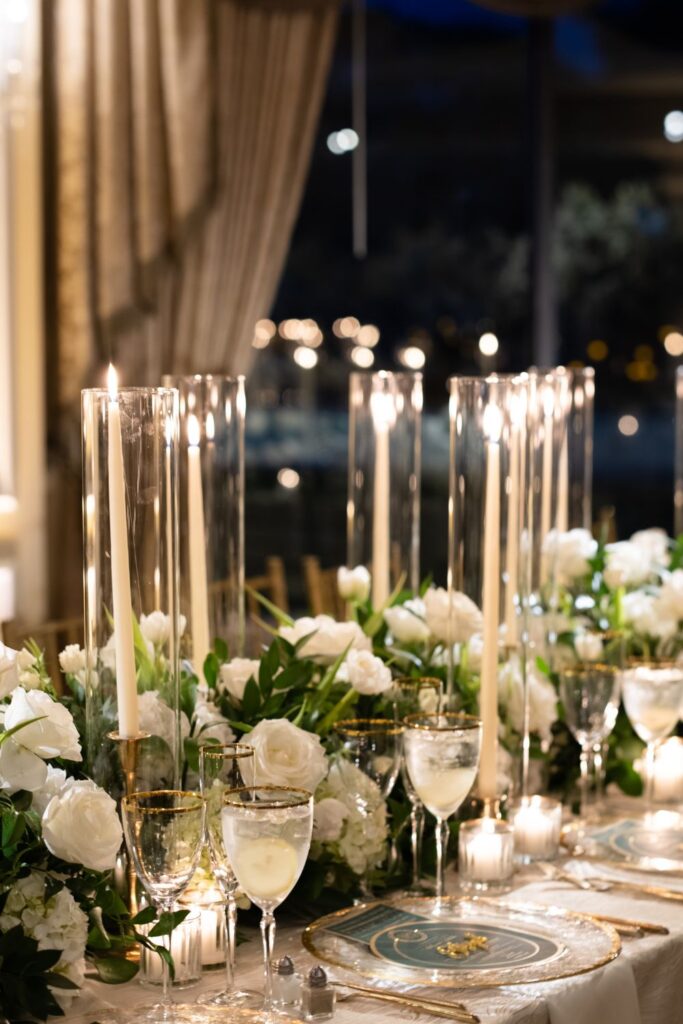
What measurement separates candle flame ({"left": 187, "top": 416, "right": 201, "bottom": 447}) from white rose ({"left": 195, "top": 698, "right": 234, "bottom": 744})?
41 cm

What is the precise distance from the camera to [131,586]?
1650 millimetres

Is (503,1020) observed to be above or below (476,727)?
below

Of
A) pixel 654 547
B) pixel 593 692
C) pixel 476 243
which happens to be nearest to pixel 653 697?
pixel 593 692

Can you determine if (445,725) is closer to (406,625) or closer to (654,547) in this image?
(406,625)

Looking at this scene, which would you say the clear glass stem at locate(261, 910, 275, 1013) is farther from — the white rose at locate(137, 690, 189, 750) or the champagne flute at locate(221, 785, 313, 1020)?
the white rose at locate(137, 690, 189, 750)

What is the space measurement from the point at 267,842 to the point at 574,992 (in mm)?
363

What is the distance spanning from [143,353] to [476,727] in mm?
3096

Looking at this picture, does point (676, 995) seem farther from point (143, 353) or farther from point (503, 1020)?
point (143, 353)

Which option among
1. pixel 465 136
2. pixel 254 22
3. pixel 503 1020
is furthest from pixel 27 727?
pixel 465 136

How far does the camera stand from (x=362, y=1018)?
4.64 ft

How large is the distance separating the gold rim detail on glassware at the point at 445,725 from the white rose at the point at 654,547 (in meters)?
0.98

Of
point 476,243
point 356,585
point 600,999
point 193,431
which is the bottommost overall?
point 600,999

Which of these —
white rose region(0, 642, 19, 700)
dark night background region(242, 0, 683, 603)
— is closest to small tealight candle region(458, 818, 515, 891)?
white rose region(0, 642, 19, 700)

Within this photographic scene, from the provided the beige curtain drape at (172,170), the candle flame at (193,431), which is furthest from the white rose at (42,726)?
the beige curtain drape at (172,170)
